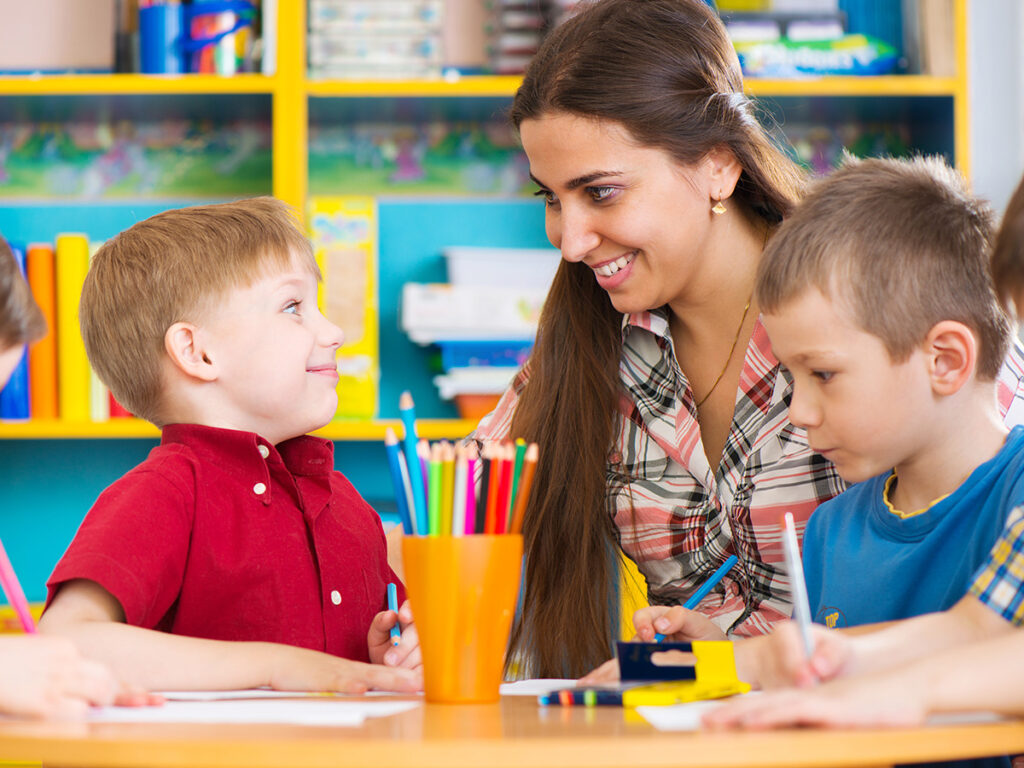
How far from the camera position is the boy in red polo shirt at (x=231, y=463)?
920mm

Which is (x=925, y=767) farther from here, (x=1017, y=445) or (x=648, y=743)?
(x=648, y=743)

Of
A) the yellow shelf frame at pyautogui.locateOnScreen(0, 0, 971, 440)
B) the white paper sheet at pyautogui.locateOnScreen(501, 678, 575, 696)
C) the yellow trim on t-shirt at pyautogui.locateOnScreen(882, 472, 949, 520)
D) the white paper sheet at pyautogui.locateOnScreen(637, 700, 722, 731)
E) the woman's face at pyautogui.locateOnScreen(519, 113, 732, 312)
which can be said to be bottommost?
the white paper sheet at pyautogui.locateOnScreen(501, 678, 575, 696)

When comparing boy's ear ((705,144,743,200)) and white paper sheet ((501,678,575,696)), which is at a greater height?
boy's ear ((705,144,743,200))

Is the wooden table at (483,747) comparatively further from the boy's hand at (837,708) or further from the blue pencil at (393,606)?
the blue pencil at (393,606)

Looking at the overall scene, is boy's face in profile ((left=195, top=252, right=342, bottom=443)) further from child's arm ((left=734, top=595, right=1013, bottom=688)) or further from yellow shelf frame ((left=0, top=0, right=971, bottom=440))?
yellow shelf frame ((left=0, top=0, right=971, bottom=440))

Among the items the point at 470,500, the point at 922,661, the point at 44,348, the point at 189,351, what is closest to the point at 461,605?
the point at 470,500

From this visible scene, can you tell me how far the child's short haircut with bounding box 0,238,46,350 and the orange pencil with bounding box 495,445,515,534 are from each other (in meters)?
A: 0.41

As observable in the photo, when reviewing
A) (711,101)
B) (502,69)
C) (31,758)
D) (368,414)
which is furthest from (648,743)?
(502,69)

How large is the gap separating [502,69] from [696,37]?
2.49ft

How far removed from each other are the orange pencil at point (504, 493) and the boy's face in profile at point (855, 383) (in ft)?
0.99

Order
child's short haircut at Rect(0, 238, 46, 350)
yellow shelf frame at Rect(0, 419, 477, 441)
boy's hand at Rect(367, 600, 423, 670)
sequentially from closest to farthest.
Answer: child's short haircut at Rect(0, 238, 46, 350)
boy's hand at Rect(367, 600, 423, 670)
yellow shelf frame at Rect(0, 419, 477, 441)

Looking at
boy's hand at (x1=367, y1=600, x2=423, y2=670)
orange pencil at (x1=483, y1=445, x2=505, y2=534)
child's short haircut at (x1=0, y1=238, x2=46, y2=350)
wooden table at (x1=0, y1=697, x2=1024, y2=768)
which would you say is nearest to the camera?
wooden table at (x1=0, y1=697, x2=1024, y2=768)

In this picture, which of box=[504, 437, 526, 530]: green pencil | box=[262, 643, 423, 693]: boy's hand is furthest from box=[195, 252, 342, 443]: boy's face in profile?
box=[504, 437, 526, 530]: green pencil

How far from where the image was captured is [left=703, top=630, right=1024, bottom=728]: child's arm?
592 mm
